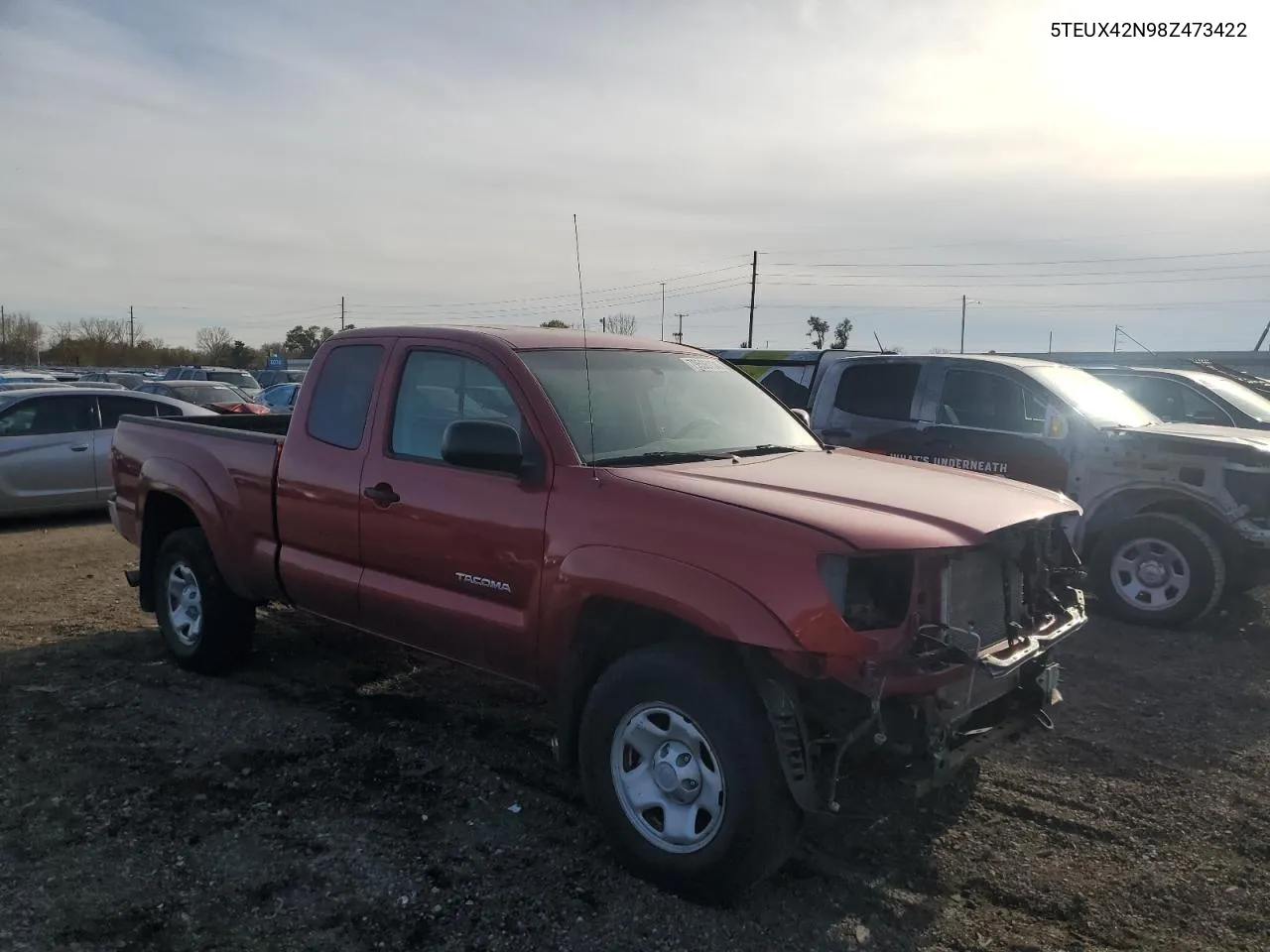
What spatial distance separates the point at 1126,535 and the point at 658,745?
17.5 feet

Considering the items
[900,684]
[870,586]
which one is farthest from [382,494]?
[900,684]

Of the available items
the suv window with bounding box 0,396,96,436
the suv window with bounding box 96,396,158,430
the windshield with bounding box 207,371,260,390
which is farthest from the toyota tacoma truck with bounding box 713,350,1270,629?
the windshield with bounding box 207,371,260,390

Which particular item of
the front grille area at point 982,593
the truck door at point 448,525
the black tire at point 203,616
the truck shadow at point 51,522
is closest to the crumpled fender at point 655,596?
the truck door at point 448,525

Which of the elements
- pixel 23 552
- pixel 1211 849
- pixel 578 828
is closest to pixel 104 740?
pixel 578 828

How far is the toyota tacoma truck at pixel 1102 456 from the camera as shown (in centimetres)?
686

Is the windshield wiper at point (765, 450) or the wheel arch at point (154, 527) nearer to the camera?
the windshield wiper at point (765, 450)

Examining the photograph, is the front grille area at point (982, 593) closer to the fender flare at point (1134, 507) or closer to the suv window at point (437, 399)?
the suv window at point (437, 399)

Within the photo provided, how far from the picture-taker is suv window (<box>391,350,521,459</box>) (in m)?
4.18

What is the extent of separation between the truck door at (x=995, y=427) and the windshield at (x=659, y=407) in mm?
3440

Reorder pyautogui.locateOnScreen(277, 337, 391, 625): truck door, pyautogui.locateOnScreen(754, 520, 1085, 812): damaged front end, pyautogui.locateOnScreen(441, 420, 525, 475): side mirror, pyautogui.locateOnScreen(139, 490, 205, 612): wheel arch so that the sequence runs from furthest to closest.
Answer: pyautogui.locateOnScreen(139, 490, 205, 612): wheel arch
pyautogui.locateOnScreen(277, 337, 391, 625): truck door
pyautogui.locateOnScreen(441, 420, 525, 475): side mirror
pyautogui.locateOnScreen(754, 520, 1085, 812): damaged front end

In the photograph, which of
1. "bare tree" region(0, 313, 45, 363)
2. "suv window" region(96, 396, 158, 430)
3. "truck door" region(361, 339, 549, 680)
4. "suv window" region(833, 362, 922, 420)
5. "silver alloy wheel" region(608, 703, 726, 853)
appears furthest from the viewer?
"bare tree" region(0, 313, 45, 363)

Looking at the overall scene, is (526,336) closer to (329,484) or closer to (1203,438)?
(329,484)

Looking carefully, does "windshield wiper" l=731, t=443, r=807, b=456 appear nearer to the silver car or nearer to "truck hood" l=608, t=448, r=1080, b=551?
"truck hood" l=608, t=448, r=1080, b=551

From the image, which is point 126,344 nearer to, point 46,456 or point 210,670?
point 46,456
